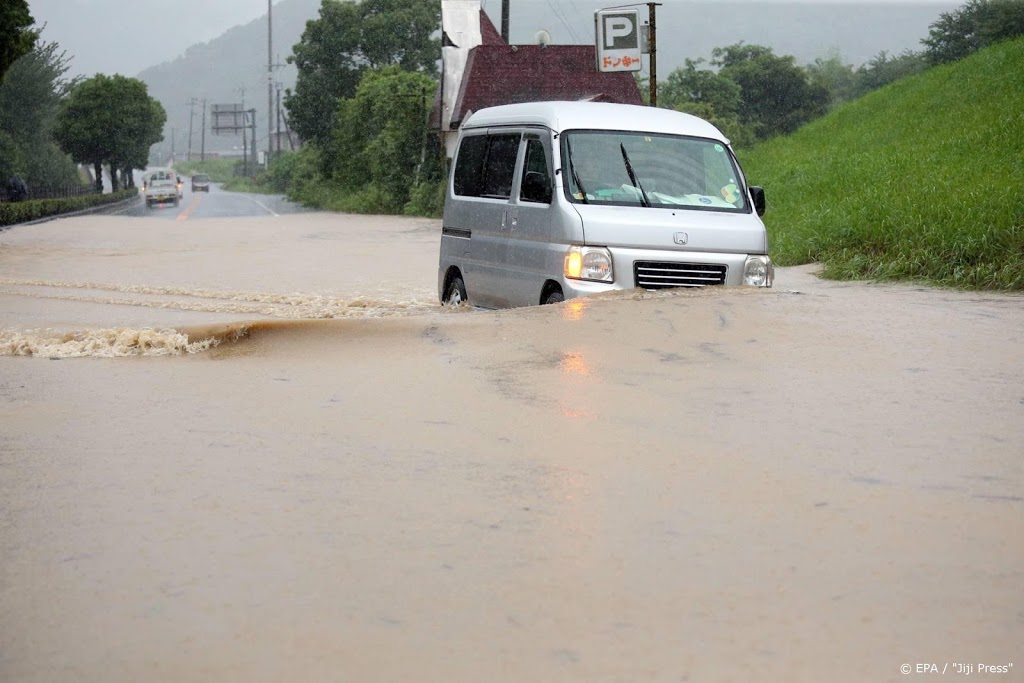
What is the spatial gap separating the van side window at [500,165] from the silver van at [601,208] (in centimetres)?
1

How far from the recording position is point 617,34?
26969 mm

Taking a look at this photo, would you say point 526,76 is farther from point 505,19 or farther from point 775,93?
point 775,93

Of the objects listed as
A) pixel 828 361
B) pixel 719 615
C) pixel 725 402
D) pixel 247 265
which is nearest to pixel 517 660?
pixel 719 615

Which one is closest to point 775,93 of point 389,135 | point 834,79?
point 389,135

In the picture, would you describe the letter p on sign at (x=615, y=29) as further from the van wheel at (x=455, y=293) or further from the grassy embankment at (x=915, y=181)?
the van wheel at (x=455, y=293)

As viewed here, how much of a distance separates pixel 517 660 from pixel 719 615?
71 cm

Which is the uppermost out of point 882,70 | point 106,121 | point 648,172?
point 882,70

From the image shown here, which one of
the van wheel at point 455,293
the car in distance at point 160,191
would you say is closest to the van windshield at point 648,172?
the van wheel at point 455,293

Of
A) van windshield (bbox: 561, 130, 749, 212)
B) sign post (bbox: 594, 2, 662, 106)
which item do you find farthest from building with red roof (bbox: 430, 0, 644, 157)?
van windshield (bbox: 561, 130, 749, 212)

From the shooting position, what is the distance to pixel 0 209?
1476 inches

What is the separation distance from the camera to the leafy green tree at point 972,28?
49.9 metres

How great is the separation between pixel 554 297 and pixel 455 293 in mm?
2050

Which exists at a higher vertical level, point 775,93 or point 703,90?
point 775,93

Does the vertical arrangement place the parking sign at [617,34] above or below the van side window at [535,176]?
above
